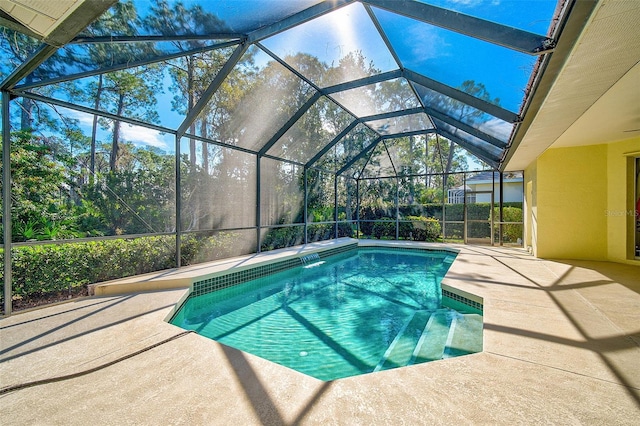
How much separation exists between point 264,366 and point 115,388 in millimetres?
980

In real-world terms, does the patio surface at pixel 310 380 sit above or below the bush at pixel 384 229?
below

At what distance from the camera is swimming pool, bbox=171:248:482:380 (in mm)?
2746

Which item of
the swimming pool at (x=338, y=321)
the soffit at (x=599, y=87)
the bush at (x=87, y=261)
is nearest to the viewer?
the soffit at (x=599, y=87)

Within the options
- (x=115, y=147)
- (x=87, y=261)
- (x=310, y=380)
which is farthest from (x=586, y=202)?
(x=87, y=261)

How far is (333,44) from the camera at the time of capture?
15.0 feet

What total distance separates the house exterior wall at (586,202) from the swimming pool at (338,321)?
2978 millimetres

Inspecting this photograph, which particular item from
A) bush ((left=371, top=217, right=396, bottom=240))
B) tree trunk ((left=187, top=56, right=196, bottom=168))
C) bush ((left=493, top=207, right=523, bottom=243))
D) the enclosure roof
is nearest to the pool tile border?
bush ((left=493, top=207, right=523, bottom=243))

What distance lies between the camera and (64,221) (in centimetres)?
379

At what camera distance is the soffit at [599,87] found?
6.22ft

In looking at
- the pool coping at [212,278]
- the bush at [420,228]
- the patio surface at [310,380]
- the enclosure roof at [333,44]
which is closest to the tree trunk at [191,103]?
the enclosure roof at [333,44]

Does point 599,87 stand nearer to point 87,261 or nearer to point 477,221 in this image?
point 87,261

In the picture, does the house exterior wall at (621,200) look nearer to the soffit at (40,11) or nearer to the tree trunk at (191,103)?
the tree trunk at (191,103)

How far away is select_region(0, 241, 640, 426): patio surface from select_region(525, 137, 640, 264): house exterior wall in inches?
150

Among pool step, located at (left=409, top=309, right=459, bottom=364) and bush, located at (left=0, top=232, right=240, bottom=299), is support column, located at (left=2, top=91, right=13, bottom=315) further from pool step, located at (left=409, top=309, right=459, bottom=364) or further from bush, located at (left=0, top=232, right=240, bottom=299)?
pool step, located at (left=409, top=309, right=459, bottom=364)
